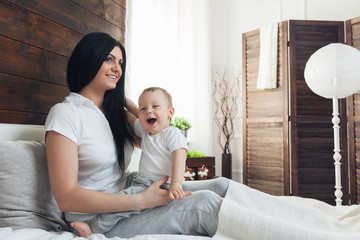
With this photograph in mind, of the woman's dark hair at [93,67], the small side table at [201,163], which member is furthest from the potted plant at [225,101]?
the woman's dark hair at [93,67]

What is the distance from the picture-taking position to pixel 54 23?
6.05 ft

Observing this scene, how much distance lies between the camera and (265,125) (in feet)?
12.2

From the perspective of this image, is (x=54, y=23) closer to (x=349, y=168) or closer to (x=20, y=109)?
(x=20, y=109)

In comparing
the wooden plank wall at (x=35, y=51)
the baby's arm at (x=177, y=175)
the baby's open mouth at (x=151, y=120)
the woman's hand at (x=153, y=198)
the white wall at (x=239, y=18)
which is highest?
the white wall at (x=239, y=18)

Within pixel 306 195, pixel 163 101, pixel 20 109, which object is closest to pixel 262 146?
pixel 306 195

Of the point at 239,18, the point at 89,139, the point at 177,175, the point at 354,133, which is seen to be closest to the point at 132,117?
the point at 89,139

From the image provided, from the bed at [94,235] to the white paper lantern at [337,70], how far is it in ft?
5.31

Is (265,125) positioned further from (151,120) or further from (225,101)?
(151,120)

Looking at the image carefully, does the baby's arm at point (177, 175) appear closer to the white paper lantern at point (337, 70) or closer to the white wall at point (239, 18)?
the white paper lantern at point (337, 70)

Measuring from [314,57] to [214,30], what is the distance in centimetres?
212

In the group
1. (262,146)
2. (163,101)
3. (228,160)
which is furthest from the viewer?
(228,160)

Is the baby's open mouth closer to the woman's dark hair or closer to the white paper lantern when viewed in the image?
the woman's dark hair

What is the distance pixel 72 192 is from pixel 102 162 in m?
0.20

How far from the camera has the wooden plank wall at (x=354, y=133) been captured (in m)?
3.26
